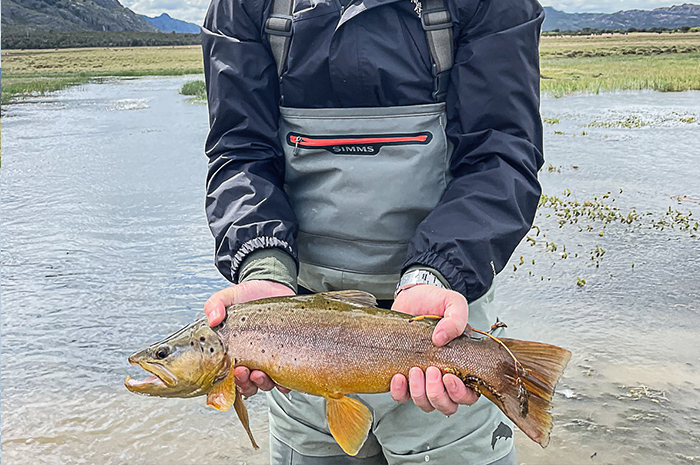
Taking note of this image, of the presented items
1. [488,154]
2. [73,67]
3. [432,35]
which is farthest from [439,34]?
[73,67]

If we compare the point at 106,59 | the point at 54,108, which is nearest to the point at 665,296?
the point at 54,108

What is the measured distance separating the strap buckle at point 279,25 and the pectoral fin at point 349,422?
130 centimetres

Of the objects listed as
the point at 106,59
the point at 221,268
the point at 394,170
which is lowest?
the point at 106,59

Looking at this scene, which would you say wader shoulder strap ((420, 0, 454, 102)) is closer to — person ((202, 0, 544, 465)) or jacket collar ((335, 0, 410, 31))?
person ((202, 0, 544, 465))

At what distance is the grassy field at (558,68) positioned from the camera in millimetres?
27562

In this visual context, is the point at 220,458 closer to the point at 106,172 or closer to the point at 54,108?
the point at 106,172

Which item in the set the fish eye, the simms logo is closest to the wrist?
the simms logo

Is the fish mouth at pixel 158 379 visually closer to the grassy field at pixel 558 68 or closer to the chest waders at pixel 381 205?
the chest waders at pixel 381 205

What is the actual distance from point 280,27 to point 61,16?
165104 millimetres

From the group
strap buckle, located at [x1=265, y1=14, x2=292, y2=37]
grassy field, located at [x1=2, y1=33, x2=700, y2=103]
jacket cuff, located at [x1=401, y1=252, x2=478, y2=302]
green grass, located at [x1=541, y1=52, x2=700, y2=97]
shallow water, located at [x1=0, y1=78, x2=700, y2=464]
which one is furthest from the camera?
grassy field, located at [x1=2, y1=33, x2=700, y2=103]

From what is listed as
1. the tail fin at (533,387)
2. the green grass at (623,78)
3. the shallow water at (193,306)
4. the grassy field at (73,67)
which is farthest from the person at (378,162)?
the grassy field at (73,67)

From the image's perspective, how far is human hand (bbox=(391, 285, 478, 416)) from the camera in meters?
1.99

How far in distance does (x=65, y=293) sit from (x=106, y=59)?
68.3 m

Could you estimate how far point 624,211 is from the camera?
347 inches
